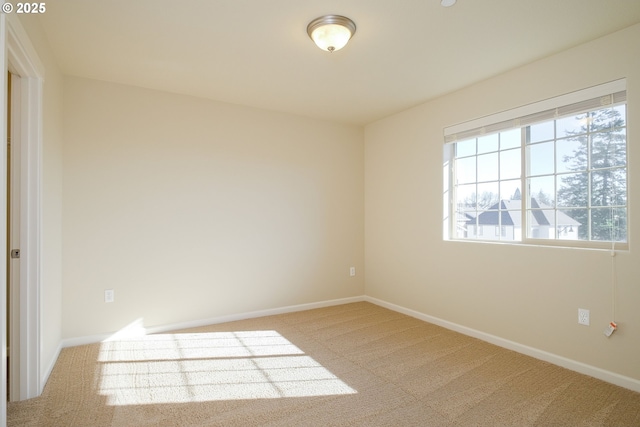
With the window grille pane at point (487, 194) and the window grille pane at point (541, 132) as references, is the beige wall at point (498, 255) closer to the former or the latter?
the window grille pane at point (541, 132)

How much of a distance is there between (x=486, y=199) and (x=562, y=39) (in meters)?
1.49

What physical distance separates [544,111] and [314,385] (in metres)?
2.91

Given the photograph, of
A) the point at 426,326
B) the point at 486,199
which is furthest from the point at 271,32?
the point at 426,326

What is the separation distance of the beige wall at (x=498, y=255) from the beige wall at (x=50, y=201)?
3503 mm

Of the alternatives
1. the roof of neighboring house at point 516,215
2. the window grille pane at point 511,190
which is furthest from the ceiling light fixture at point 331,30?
the roof of neighboring house at point 516,215

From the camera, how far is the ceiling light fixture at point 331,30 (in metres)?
2.31

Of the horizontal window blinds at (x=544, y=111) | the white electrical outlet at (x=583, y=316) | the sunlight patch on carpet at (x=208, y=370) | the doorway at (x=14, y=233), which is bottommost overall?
the sunlight patch on carpet at (x=208, y=370)

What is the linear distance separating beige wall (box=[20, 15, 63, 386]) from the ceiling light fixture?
180 cm

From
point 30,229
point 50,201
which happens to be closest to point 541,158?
point 30,229

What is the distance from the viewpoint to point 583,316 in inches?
104

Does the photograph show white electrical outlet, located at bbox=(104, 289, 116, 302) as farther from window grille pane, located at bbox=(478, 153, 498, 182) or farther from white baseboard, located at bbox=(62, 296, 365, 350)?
window grille pane, located at bbox=(478, 153, 498, 182)

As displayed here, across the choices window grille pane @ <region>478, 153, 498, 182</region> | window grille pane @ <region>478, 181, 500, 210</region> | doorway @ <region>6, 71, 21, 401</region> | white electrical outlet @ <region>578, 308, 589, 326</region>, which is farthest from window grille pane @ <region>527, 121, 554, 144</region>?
doorway @ <region>6, 71, 21, 401</region>

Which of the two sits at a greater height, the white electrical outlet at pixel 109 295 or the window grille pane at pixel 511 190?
the window grille pane at pixel 511 190

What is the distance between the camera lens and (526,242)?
10.2ft
